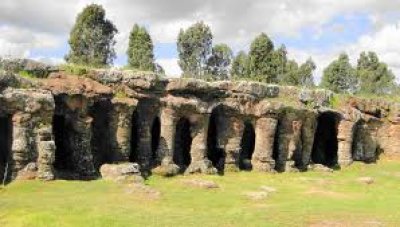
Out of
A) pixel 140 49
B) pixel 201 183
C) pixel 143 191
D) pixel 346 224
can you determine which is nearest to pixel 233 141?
pixel 201 183

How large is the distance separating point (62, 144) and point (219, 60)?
39.9m

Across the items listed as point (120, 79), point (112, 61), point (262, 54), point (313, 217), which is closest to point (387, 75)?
point (262, 54)

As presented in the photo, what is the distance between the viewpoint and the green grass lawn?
25812 mm

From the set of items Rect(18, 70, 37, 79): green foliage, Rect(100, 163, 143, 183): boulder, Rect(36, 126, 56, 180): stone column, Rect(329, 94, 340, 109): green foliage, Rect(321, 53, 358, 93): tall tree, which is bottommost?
Rect(100, 163, 143, 183): boulder

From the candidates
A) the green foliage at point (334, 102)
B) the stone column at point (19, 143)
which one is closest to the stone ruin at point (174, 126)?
the stone column at point (19, 143)

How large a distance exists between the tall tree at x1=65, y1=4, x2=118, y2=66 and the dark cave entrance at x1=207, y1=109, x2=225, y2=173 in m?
18.6

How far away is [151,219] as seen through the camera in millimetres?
26047

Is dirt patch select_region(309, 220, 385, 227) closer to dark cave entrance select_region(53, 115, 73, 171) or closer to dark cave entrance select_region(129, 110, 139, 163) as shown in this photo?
dark cave entrance select_region(53, 115, 73, 171)

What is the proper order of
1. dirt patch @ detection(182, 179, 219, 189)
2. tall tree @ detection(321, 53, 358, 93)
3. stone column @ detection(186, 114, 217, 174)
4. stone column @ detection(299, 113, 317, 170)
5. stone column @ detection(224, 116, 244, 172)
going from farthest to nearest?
tall tree @ detection(321, 53, 358, 93)
stone column @ detection(299, 113, 317, 170)
stone column @ detection(224, 116, 244, 172)
stone column @ detection(186, 114, 217, 174)
dirt patch @ detection(182, 179, 219, 189)

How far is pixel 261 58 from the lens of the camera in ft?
242

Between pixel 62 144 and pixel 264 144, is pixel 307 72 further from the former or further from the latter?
pixel 62 144

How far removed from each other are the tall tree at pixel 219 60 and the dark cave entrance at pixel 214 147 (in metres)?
27.1

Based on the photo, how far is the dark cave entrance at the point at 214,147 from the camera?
153ft

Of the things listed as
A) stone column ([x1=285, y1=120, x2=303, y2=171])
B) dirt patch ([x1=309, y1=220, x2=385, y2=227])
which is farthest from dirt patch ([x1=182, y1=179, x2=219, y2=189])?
stone column ([x1=285, y1=120, x2=303, y2=171])
